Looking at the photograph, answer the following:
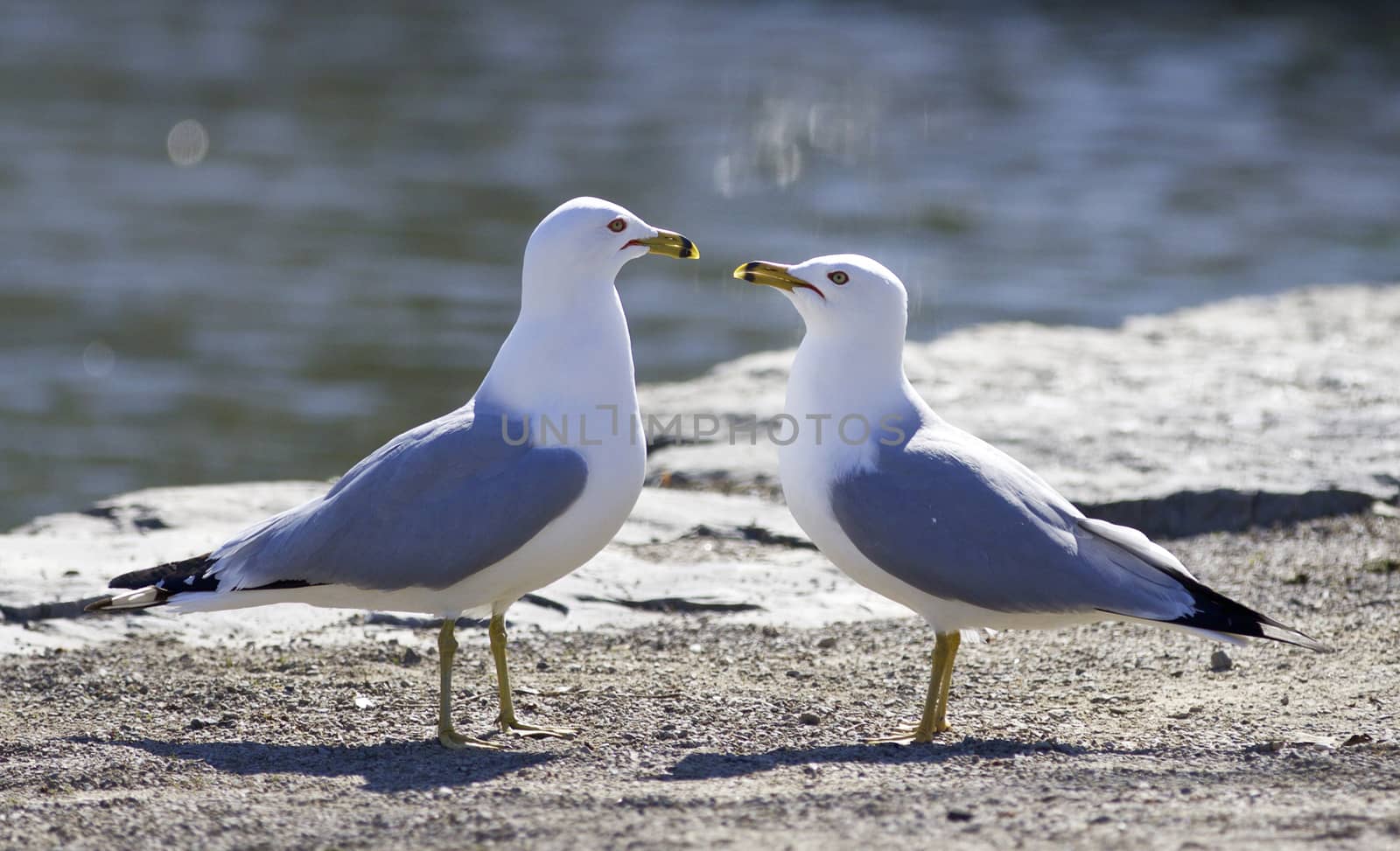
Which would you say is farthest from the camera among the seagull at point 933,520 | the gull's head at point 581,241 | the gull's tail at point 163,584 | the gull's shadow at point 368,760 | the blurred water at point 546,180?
the blurred water at point 546,180

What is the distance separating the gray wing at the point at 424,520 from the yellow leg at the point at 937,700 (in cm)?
114

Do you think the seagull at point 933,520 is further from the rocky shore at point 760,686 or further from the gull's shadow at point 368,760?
the gull's shadow at point 368,760

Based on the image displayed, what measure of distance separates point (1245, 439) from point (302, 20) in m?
24.0

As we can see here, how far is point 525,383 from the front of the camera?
5227 millimetres

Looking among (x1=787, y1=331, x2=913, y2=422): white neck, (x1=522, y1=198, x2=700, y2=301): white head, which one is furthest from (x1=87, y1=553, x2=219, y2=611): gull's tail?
(x1=787, y1=331, x2=913, y2=422): white neck

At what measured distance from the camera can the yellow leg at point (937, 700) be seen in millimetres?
4945

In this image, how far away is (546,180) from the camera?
19.5 metres

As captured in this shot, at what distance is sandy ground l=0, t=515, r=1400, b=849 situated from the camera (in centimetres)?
402

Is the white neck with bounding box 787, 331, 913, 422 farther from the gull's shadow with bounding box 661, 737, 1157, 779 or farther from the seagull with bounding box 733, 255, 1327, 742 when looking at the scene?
the gull's shadow with bounding box 661, 737, 1157, 779

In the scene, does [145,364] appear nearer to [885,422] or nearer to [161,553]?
[161,553]

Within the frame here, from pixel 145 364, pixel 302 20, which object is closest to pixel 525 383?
pixel 145 364

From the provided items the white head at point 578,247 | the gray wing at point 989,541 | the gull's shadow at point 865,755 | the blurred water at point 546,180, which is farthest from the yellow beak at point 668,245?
the blurred water at point 546,180

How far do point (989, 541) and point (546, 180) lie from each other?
15115 mm

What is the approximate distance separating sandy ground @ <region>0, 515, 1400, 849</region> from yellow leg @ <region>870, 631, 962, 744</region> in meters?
0.07
